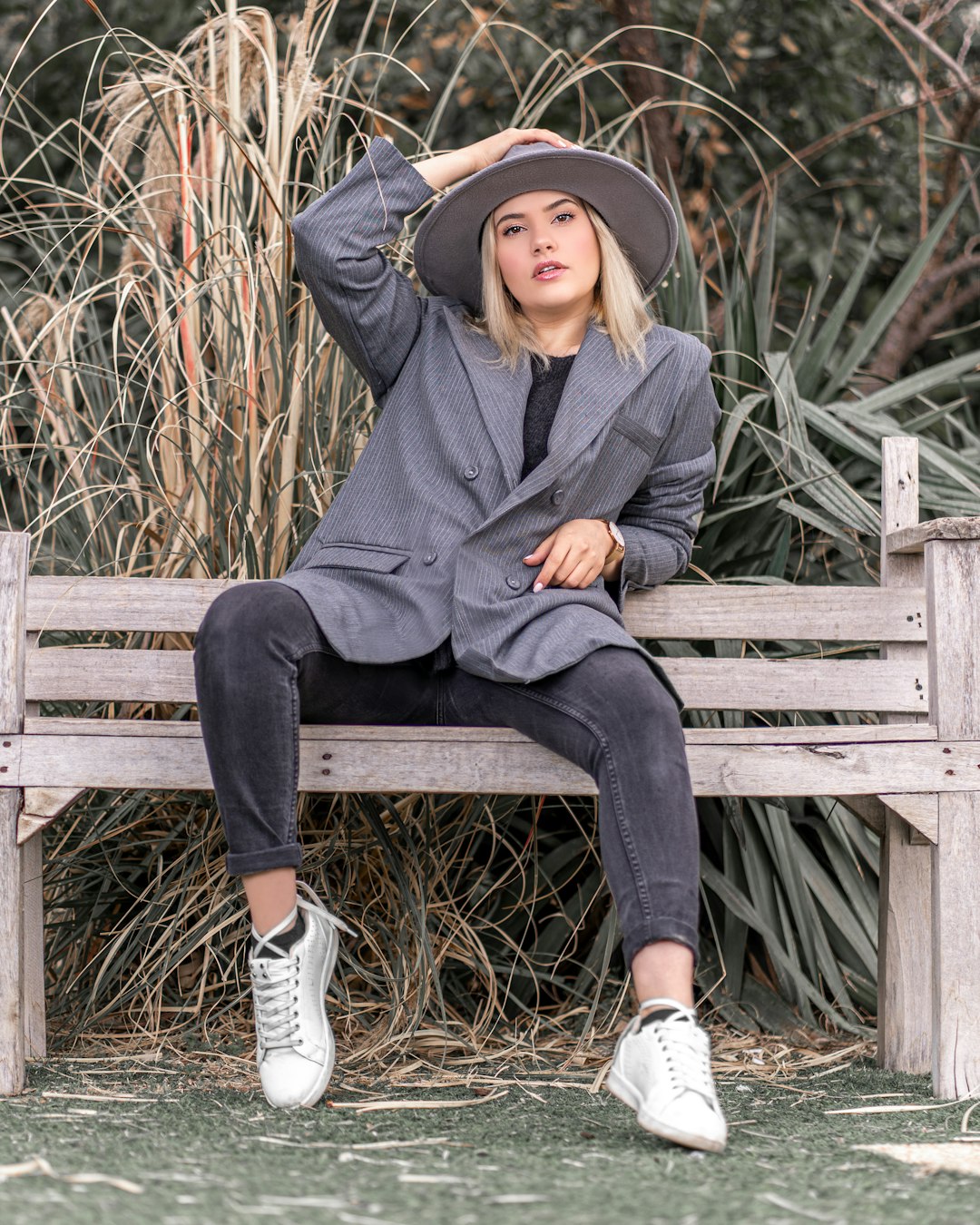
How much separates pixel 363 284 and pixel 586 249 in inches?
13.2

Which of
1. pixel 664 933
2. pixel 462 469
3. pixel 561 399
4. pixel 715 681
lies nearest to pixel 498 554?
pixel 462 469

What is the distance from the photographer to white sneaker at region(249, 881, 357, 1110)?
1.61 meters

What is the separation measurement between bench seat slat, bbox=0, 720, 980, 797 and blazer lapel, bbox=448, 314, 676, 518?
0.34 m

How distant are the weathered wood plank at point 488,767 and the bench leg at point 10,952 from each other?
2.0 inches

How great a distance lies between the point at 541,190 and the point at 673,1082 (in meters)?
1.24

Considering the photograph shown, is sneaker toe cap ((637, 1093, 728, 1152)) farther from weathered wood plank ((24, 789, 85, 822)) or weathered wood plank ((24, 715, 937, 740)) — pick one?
weathered wood plank ((24, 789, 85, 822))

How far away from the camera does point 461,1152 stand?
1.43 meters

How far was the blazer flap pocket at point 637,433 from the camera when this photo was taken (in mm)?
1892

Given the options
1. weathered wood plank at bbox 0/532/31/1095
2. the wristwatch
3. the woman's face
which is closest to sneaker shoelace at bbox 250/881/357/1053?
weathered wood plank at bbox 0/532/31/1095

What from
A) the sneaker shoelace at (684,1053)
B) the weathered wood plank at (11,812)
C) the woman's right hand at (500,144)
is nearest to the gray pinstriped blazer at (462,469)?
the woman's right hand at (500,144)

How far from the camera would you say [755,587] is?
1974 mm

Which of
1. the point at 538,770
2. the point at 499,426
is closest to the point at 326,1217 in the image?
the point at 538,770

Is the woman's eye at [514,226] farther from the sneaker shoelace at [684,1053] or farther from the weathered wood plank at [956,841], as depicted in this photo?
the sneaker shoelace at [684,1053]

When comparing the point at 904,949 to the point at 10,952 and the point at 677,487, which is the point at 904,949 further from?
the point at 10,952
